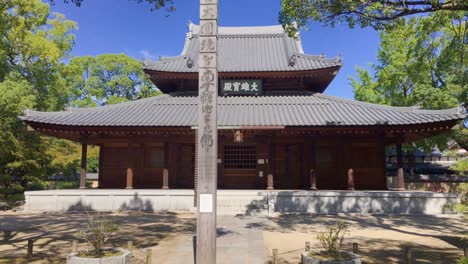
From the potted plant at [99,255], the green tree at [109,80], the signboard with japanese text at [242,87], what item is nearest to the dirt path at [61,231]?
the potted plant at [99,255]

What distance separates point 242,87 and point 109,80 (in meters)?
28.2

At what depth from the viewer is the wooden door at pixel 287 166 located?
57.6ft

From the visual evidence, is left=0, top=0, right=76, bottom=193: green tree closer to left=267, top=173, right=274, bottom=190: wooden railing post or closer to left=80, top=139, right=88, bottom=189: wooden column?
left=80, top=139, right=88, bottom=189: wooden column

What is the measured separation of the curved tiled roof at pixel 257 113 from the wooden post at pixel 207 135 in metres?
9.82

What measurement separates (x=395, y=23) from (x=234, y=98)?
10378 millimetres

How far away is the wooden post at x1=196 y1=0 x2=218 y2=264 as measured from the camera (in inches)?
218

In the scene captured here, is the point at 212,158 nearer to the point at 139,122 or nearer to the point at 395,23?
the point at 395,23

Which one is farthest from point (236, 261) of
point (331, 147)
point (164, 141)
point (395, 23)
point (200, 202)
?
→ point (331, 147)

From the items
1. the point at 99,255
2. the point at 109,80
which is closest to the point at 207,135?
the point at 99,255

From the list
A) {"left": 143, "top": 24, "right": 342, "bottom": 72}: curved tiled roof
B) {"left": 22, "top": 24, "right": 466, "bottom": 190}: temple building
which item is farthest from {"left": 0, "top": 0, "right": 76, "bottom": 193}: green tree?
{"left": 143, "top": 24, "right": 342, "bottom": 72}: curved tiled roof

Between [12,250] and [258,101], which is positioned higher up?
[258,101]

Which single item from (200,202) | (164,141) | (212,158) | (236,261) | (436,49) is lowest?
(236,261)

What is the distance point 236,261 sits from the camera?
710 cm

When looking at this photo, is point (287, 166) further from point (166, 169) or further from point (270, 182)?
point (166, 169)
